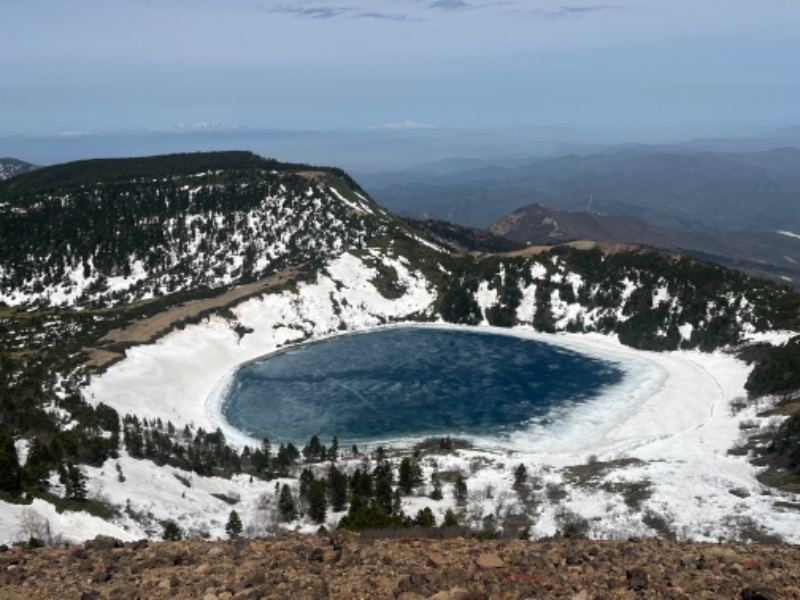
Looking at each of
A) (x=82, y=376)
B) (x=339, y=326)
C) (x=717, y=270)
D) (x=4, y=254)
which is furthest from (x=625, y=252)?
(x=4, y=254)

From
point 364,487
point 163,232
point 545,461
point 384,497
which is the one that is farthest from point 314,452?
point 163,232

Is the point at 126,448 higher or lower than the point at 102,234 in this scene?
lower

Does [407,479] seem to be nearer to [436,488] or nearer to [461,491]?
[436,488]

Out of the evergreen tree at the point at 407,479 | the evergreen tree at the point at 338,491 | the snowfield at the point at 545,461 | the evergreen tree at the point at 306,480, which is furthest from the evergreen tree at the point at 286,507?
the evergreen tree at the point at 407,479

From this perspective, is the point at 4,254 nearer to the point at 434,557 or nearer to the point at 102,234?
the point at 102,234

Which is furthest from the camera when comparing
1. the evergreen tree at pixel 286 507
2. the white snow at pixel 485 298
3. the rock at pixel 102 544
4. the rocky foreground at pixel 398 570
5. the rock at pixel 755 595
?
the white snow at pixel 485 298

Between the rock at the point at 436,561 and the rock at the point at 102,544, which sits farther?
the rock at the point at 102,544

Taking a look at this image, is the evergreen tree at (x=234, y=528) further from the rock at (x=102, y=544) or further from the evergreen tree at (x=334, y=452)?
the rock at (x=102, y=544)
